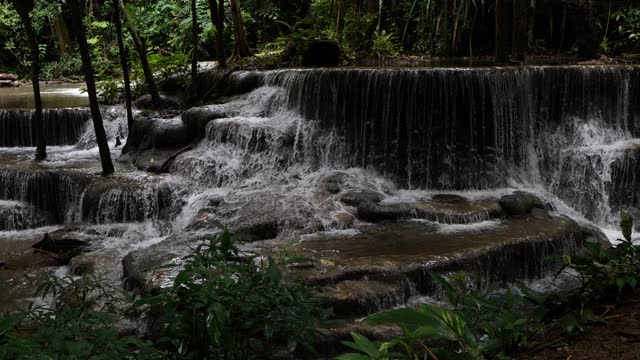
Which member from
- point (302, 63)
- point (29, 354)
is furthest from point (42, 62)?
point (29, 354)

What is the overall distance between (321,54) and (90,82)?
5656 millimetres

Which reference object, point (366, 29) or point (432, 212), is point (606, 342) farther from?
point (366, 29)

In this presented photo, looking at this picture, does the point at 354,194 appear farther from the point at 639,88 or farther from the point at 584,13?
the point at 584,13

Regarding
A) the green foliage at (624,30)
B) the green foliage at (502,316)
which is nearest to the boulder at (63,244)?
the green foliage at (502,316)

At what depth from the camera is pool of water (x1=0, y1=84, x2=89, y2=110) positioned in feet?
45.4

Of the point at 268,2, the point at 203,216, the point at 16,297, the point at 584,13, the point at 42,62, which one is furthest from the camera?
the point at 42,62

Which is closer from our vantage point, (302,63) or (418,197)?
(418,197)

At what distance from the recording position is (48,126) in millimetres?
12273

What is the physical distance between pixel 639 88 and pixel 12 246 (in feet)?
30.5

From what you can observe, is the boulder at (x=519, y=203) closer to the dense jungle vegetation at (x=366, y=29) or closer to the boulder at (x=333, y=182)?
the boulder at (x=333, y=182)

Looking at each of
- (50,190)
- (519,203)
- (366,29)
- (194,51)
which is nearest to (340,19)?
(366,29)

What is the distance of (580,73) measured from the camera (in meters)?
8.96

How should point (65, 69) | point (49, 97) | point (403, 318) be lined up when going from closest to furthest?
1. point (403, 318)
2. point (49, 97)
3. point (65, 69)

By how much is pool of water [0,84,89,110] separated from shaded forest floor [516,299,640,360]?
12798mm
